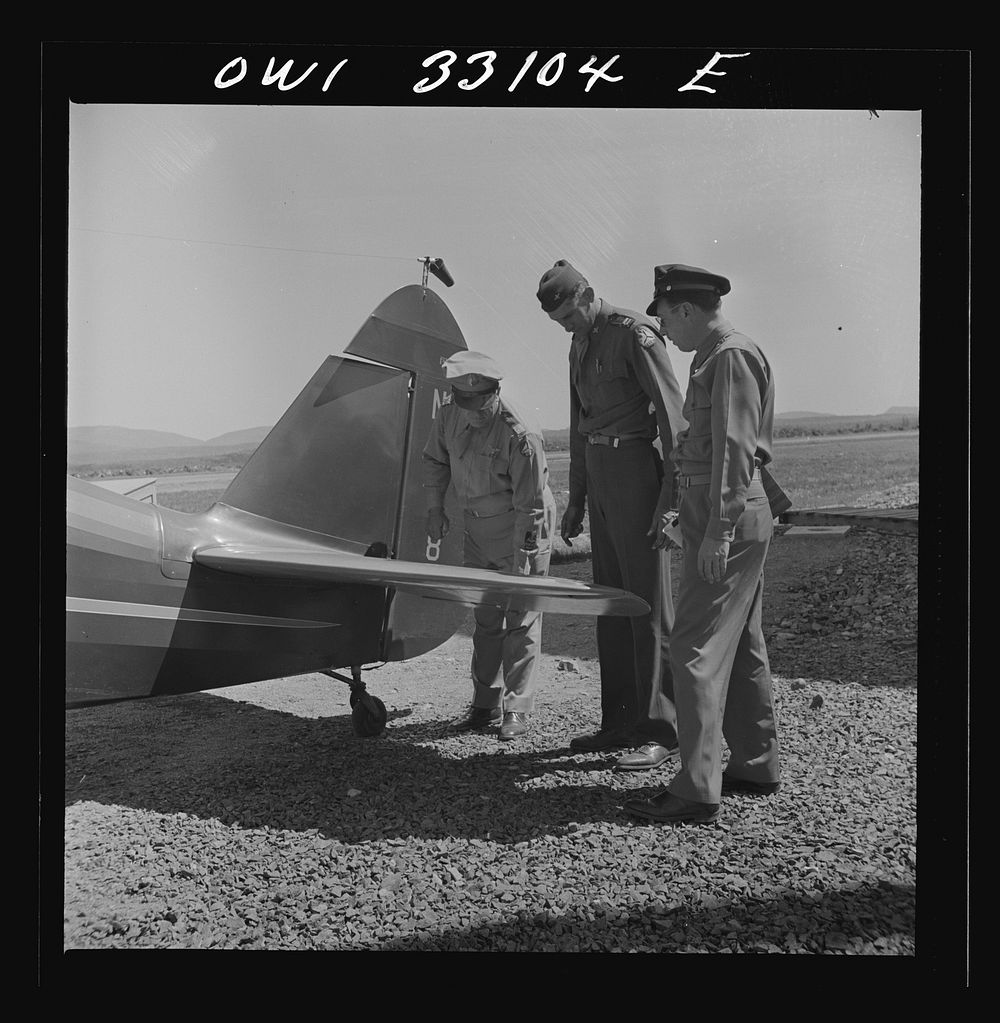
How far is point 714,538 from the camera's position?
2219 millimetres

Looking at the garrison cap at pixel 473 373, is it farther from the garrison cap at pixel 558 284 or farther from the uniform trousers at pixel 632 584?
the uniform trousers at pixel 632 584

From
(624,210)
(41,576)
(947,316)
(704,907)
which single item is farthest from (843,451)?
(41,576)

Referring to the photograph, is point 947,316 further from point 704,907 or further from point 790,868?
point 704,907

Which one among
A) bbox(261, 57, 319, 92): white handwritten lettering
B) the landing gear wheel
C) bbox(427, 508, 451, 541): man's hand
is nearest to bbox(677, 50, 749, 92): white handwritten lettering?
bbox(261, 57, 319, 92): white handwritten lettering

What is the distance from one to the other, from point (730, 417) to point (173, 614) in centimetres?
183

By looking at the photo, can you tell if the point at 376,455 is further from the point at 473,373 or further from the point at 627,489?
the point at 627,489

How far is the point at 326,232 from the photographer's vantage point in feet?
8.38

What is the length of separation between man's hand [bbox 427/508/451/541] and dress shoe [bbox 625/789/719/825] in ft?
4.08

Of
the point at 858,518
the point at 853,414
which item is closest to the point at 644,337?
the point at 853,414

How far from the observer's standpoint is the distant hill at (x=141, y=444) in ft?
7.94

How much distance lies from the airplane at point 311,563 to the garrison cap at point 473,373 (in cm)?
12

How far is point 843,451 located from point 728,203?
0.86 m

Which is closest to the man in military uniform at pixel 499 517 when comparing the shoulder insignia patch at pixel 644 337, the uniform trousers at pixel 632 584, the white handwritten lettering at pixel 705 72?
the uniform trousers at pixel 632 584

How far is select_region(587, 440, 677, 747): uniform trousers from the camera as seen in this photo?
2.72 metres
